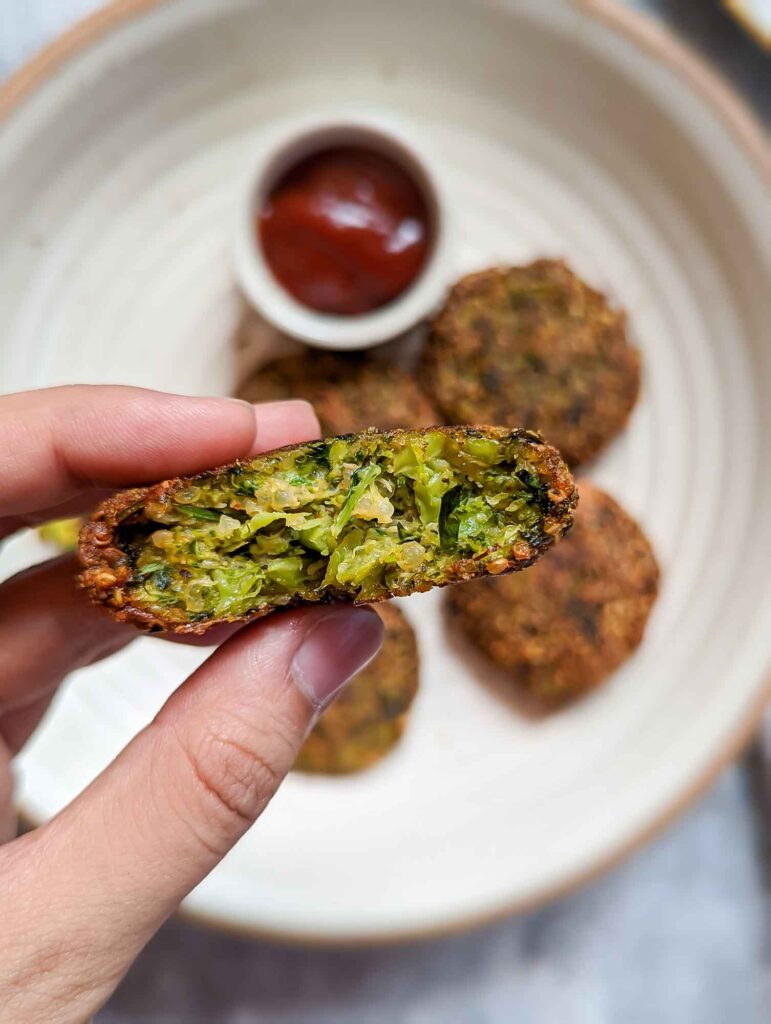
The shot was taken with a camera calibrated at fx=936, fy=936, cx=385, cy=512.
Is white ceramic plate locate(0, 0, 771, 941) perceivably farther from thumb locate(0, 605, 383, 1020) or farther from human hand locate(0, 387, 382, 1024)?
thumb locate(0, 605, 383, 1020)

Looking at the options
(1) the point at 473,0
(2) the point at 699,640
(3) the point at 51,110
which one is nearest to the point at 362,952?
(2) the point at 699,640

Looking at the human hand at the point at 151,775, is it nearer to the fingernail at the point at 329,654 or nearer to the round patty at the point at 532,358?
the fingernail at the point at 329,654

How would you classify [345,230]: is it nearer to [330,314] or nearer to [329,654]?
[330,314]

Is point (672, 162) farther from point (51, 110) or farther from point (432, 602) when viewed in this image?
point (51, 110)

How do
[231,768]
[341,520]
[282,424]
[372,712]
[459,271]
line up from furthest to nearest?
[459,271], [372,712], [282,424], [231,768], [341,520]

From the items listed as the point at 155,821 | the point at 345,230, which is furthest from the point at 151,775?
the point at 345,230

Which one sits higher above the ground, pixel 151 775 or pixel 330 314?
pixel 330 314

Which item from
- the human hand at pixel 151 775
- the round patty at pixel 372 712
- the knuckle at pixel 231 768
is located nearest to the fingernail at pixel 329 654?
the human hand at pixel 151 775

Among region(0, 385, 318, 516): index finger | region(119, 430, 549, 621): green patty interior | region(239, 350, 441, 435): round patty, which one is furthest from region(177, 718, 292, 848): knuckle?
region(239, 350, 441, 435): round patty
